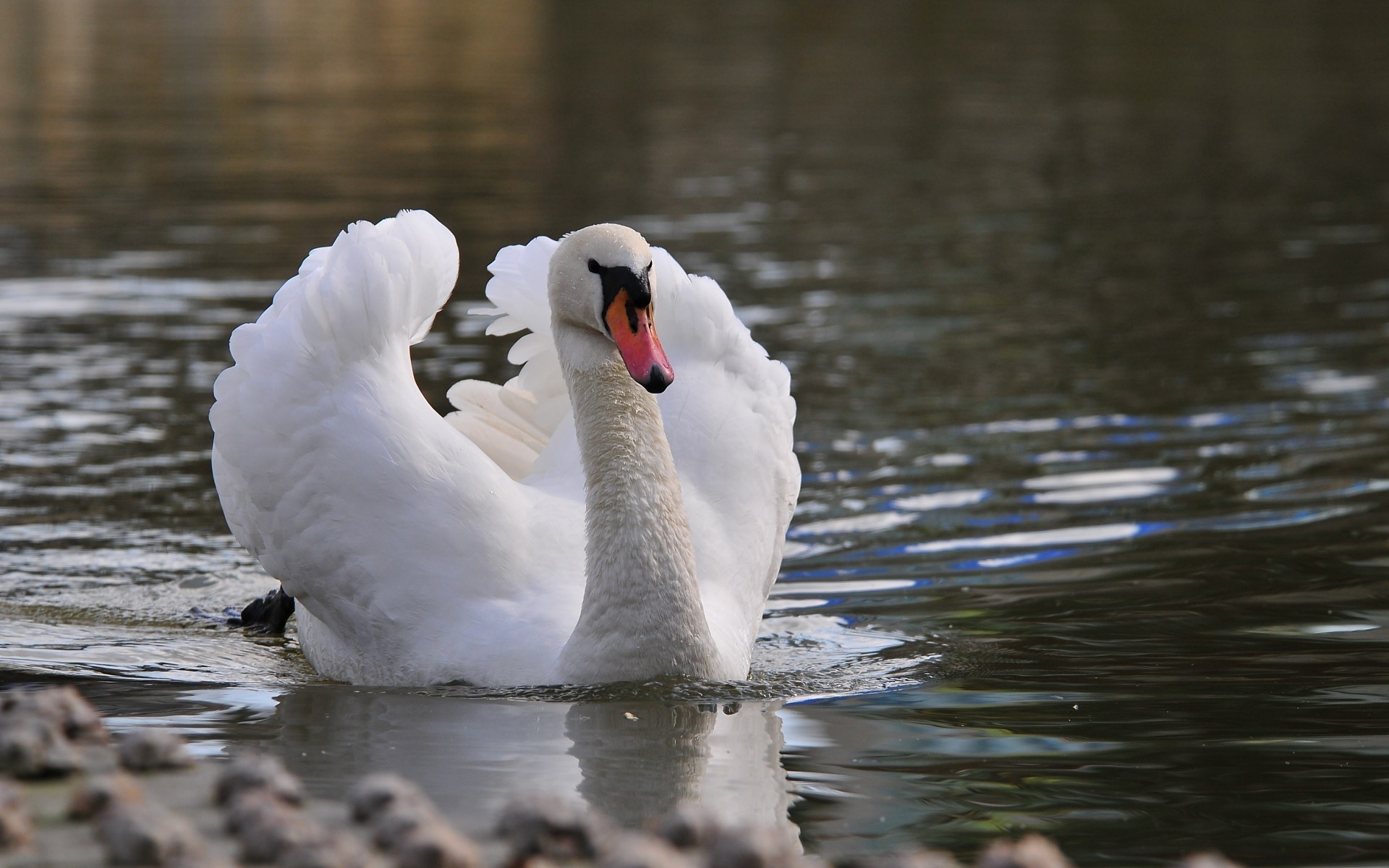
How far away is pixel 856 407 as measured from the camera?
1059cm

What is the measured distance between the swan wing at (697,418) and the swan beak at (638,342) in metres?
0.88

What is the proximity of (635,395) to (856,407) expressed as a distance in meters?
4.48

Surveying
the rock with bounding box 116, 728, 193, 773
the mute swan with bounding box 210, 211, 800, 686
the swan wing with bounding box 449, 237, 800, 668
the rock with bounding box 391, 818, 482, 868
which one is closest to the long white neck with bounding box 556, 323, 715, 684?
the mute swan with bounding box 210, 211, 800, 686

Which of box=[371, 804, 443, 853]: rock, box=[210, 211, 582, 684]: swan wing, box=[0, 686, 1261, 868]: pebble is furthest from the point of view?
box=[210, 211, 582, 684]: swan wing

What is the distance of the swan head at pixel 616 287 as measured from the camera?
592 centimetres

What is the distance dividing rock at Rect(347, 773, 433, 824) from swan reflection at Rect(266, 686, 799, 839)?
1.07ft

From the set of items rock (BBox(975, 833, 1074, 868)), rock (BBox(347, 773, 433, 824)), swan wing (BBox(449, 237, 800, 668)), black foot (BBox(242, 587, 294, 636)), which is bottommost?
black foot (BBox(242, 587, 294, 636))

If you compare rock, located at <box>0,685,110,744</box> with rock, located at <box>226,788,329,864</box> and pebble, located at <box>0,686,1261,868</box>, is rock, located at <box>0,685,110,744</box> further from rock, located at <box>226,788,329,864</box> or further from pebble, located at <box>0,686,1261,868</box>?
rock, located at <box>226,788,329,864</box>

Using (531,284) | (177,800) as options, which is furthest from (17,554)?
(177,800)

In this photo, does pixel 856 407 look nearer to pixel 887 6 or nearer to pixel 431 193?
pixel 431 193

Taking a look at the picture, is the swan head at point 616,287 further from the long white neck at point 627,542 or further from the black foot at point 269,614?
the black foot at point 269,614

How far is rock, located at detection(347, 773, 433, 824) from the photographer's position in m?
3.97

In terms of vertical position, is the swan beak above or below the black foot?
above

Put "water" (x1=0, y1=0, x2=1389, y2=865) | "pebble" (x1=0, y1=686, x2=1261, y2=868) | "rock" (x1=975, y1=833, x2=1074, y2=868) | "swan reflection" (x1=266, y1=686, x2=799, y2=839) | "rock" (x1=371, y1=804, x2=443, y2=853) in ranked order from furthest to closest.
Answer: "water" (x1=0, y1=0, x2=1389, y2=865), "swan reflection" (x1=266, y1=686, x2=799, y2=839), "rock" (x1=371, y1=804, x2=443, y2=853), "pebble" (x1=0, y1=686, x2=1261, y2=868), "rock" (x1=975, y1=833, x2=1074, y2=868)
